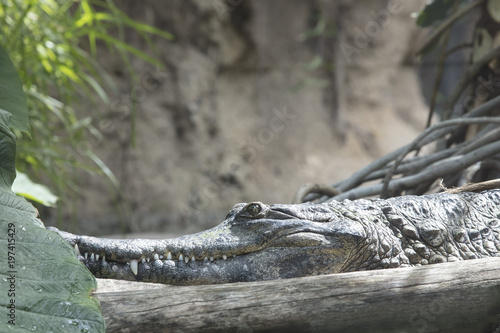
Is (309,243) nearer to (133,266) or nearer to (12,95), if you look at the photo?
(133,266)

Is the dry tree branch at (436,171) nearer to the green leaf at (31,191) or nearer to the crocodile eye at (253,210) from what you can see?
the crocodile eye at (253,210)

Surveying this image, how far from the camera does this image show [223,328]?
120 cm

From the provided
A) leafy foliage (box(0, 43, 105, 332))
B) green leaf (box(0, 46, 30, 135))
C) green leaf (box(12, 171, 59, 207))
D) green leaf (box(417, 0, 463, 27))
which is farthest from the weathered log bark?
green leaf (box(417, 0, 463, 27))

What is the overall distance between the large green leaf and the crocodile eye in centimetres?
64

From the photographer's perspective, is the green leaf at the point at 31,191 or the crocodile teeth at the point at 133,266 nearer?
the crocodile teeth at the point at 133,266

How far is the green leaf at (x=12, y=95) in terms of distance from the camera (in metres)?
1.53

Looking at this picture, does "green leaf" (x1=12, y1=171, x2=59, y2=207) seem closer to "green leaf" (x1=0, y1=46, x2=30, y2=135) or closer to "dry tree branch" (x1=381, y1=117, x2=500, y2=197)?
"green leaf" (x1=0, y1=46, x2=30, y2=135)

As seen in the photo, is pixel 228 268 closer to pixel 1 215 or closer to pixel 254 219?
pixel 254 219

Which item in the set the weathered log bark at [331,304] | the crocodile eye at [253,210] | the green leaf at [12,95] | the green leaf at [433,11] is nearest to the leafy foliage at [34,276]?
the weathered log bark at [331,304]

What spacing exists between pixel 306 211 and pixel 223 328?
0.61 metres

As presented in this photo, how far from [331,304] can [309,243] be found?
0.38 metres

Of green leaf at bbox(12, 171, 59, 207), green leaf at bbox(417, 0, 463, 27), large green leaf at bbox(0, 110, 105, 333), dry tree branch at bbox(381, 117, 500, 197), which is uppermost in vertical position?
green leaf at bbox(417, 0, 463, 27)

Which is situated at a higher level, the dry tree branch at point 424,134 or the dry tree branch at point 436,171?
the dry tree branch at point 424,134

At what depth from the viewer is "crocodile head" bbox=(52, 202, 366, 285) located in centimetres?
145
